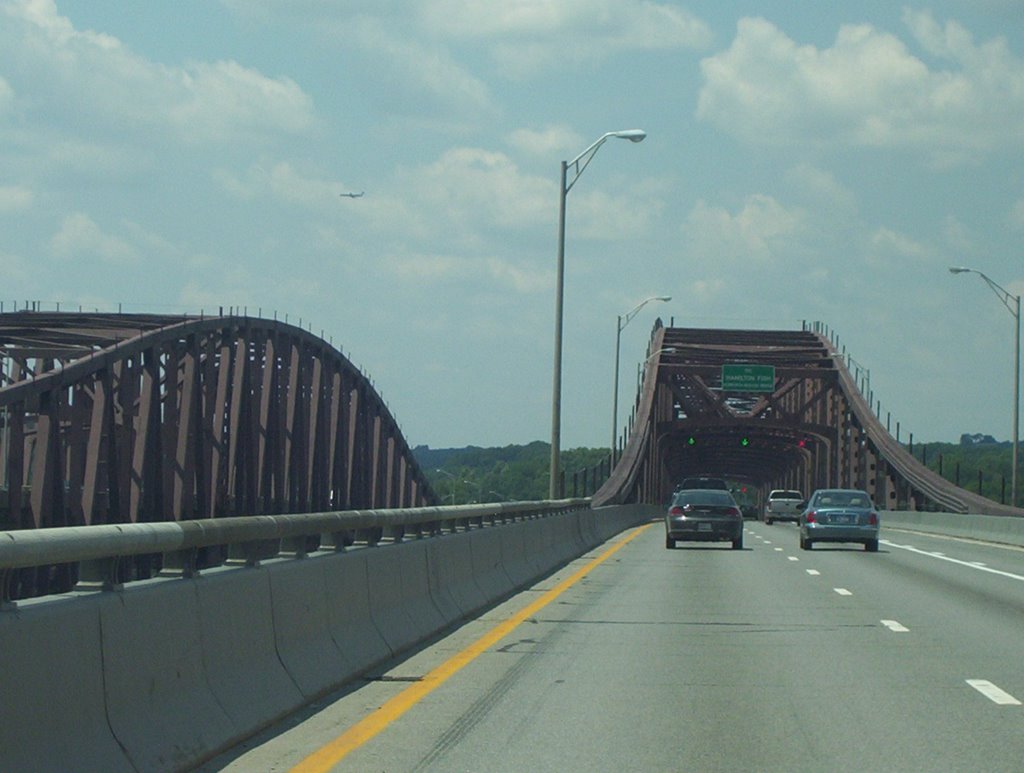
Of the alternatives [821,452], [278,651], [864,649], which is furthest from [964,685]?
[821,452]

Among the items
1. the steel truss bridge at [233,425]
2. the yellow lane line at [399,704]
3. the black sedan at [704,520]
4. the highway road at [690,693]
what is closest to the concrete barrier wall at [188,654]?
the highway road at [690,693]

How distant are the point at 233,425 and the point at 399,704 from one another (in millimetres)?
39728

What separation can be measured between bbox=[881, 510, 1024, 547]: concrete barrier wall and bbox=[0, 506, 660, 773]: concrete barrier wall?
3230cm

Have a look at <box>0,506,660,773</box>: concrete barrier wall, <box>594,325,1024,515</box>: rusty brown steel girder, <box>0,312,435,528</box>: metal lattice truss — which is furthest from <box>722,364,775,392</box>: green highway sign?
<box>0,506,660,773</box>: concrete barrier wall

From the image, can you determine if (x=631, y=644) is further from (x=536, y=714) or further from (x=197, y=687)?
(x=197, y=687)

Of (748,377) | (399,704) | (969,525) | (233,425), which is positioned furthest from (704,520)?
(748,377)

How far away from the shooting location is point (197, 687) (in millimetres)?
8336

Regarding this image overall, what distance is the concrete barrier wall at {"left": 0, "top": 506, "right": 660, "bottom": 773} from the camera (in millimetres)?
6484

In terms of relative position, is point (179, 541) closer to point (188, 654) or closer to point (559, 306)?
point (188, 654)

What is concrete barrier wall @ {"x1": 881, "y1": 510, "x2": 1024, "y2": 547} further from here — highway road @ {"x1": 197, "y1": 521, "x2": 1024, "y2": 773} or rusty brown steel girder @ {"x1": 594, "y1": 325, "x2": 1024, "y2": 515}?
highway road @ {"x1": 197, "y1": 521, "x2": 1024, "y2": 773}

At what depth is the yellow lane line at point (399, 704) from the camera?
8469mm

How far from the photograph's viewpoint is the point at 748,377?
91.5 m

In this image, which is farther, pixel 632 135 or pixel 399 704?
pixel 632 135

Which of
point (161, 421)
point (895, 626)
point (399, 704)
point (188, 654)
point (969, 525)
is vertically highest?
point (161, 421)
